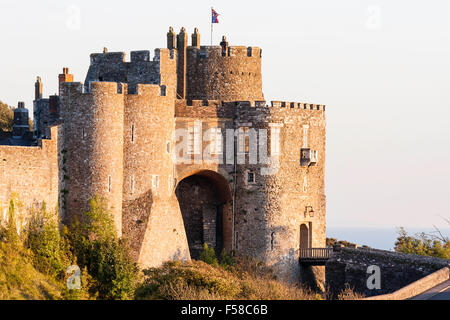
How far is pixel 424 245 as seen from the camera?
70.2 metres

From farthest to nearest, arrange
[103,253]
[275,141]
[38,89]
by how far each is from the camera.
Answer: [38,89] < [275,141] < [103,253]

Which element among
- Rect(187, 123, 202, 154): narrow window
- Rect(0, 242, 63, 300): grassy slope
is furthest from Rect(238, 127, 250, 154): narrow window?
Rect(0, 242, 63, 300): grassy slope

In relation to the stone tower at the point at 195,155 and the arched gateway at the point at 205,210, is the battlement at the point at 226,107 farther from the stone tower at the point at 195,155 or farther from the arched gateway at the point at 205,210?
the arched gateway at the point at 205,210

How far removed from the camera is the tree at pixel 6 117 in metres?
69.8

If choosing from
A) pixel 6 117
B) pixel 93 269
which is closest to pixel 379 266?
pixel 93 269

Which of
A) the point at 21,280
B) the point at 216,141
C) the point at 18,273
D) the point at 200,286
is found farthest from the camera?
the point at 216,141

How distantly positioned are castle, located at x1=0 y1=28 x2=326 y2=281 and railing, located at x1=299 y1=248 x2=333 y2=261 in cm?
66

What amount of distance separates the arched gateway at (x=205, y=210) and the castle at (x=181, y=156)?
6 cm

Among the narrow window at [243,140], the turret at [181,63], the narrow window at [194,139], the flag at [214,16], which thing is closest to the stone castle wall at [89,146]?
Answer: the narrow window at [194,139]

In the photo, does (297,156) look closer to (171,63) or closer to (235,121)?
(235,121)

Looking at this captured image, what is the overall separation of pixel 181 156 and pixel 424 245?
81.6ft

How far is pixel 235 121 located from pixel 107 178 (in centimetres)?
1008

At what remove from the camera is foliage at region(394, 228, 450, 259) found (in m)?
68.1

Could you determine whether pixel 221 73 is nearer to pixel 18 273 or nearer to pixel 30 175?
pixel 30 175
